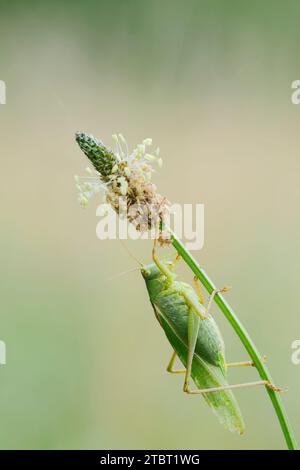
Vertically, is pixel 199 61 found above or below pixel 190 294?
above

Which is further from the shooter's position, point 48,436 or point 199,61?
point 199,61

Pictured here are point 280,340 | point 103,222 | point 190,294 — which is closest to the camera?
point 103,222

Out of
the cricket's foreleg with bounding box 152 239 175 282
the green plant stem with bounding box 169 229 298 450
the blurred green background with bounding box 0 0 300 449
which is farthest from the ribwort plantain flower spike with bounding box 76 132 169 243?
the blurred green background with bounding box 0 0 300 449

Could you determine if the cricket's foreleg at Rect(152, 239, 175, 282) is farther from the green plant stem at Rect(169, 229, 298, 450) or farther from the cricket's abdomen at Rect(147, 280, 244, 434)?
the green plant stem at Rect(169, 229, 298, 450)

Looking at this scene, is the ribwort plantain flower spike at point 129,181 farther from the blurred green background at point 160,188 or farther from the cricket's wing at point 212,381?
the blurred green background at point 160,188

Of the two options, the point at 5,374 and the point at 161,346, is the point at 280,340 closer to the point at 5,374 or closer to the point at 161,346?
the point at 161,346

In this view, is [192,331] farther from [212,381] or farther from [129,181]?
[129,181]
